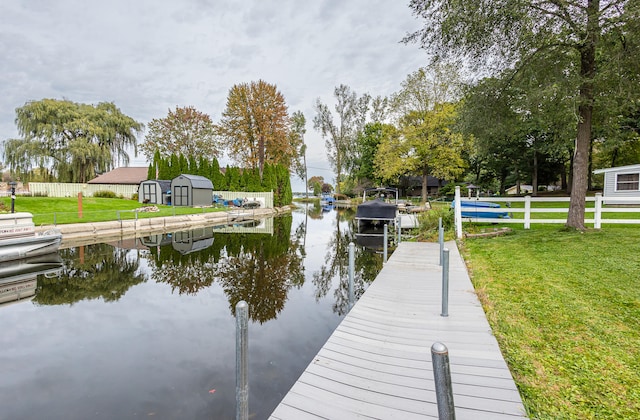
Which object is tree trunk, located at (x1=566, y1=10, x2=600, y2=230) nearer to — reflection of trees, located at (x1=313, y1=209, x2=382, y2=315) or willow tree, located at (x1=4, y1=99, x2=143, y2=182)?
reflection of trees, located at (x1=313, y1=209, x2=382, y2=315)

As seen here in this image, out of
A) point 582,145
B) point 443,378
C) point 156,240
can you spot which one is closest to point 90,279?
point 156,240

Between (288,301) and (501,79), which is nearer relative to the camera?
(288,301)

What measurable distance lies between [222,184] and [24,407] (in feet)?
98.7

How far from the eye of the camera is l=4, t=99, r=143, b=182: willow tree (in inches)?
1071

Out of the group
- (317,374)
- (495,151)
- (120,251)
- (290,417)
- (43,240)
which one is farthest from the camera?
(495,151)

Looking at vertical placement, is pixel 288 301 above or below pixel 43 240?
below

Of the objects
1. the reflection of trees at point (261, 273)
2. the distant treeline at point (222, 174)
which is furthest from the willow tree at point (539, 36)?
the distant treeline at point (222, 174)

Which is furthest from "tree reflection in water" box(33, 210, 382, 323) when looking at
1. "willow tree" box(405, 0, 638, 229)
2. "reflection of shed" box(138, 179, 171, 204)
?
"reflection of shed" box(138, 179, 171, 204)

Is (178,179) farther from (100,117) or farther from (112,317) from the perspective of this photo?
(112,317)

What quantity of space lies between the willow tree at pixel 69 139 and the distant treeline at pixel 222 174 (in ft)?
18.3

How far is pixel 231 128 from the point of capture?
1275 inches

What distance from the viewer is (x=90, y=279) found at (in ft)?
24.4

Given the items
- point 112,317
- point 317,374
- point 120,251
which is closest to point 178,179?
point 120,251

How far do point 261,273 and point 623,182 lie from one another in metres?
22.1
